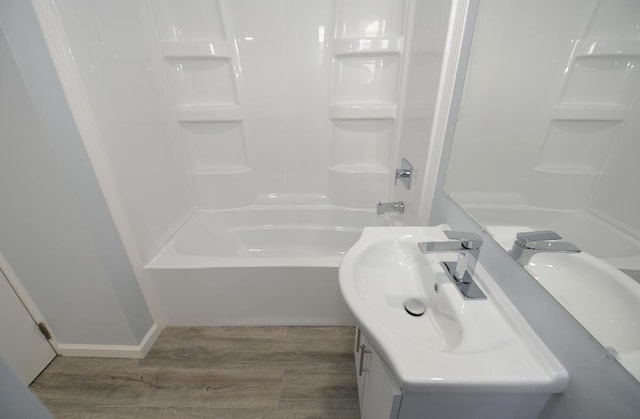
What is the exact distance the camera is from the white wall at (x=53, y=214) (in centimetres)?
85

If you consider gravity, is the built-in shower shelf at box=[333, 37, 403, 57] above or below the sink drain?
above

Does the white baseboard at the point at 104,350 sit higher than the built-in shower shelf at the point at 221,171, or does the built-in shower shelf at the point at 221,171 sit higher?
the built-in shower shelf at the point at 221,171

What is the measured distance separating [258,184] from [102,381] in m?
1.42

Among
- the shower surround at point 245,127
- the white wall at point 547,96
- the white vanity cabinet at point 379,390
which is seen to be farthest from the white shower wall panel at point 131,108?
the white wall at point 547,96

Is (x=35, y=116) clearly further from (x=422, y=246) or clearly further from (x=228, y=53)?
(x=422, y=246)

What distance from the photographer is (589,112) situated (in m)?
0.49

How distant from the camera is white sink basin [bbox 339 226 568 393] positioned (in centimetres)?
47

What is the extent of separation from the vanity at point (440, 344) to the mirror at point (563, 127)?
0.12 metres

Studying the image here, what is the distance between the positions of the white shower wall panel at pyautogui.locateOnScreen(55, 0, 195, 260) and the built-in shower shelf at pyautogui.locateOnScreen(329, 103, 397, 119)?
1113 millimetres

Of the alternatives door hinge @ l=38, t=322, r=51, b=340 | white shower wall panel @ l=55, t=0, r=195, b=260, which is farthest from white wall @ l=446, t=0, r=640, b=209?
door hinge @ l=38, t=322, r=51, b=340

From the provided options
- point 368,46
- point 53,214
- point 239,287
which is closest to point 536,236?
point 239,287

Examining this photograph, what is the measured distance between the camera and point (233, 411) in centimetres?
111

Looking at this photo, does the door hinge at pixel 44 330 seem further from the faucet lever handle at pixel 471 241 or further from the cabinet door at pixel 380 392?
the faucet lever handle at pixel 471 241

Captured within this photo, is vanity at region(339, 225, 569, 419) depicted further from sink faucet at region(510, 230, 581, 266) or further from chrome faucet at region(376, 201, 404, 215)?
chrome faucet at region(376, 201, 404, 215)
